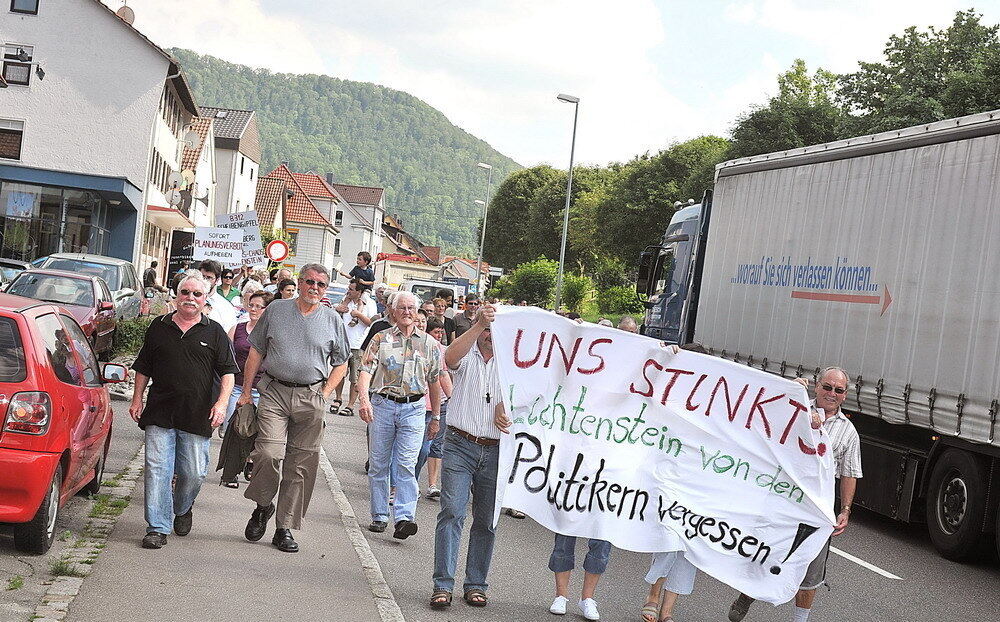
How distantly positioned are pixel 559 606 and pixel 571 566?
0.25 metres

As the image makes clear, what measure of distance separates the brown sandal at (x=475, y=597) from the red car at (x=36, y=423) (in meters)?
2.50

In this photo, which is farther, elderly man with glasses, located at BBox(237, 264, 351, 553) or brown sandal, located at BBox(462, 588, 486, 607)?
elderly man with glasses, located at BBox(237, 264, 351, 553)

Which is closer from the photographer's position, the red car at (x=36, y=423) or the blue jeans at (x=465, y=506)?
the red car at (x=36, y=423)

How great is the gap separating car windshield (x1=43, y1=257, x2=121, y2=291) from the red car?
15.3 m

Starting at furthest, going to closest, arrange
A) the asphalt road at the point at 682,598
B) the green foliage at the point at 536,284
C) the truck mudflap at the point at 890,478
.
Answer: the green foliage at the point at 536,284 < the truck mudflap at the point at 890,478 < the asphalt road at the point at 682,598

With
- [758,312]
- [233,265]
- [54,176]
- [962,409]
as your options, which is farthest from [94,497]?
[54,176]

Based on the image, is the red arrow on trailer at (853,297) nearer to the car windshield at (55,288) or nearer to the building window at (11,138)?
the car windshield at (55,288)

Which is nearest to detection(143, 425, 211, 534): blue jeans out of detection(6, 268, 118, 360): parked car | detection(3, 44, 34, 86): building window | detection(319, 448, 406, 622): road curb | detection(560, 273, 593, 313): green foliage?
detection(319, 448, 406, 622): road curb

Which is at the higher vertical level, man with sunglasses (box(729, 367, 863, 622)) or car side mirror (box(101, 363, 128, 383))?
man with sunglasses (box(729, 367, 863, 622))

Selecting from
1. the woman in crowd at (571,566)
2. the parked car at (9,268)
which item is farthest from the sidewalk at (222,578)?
the parked car at (9,268)

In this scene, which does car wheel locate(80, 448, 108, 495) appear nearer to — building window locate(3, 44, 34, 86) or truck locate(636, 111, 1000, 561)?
truck locate(636, 111, 1000, 561)

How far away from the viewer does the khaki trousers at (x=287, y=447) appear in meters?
8.20

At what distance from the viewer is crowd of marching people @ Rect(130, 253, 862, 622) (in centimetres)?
727

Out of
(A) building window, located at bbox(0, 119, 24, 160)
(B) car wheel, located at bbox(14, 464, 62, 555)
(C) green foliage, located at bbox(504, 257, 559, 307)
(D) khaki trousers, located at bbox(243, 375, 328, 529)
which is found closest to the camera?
(B) car wheel, located at bbox(14, 464, 62, 555)
